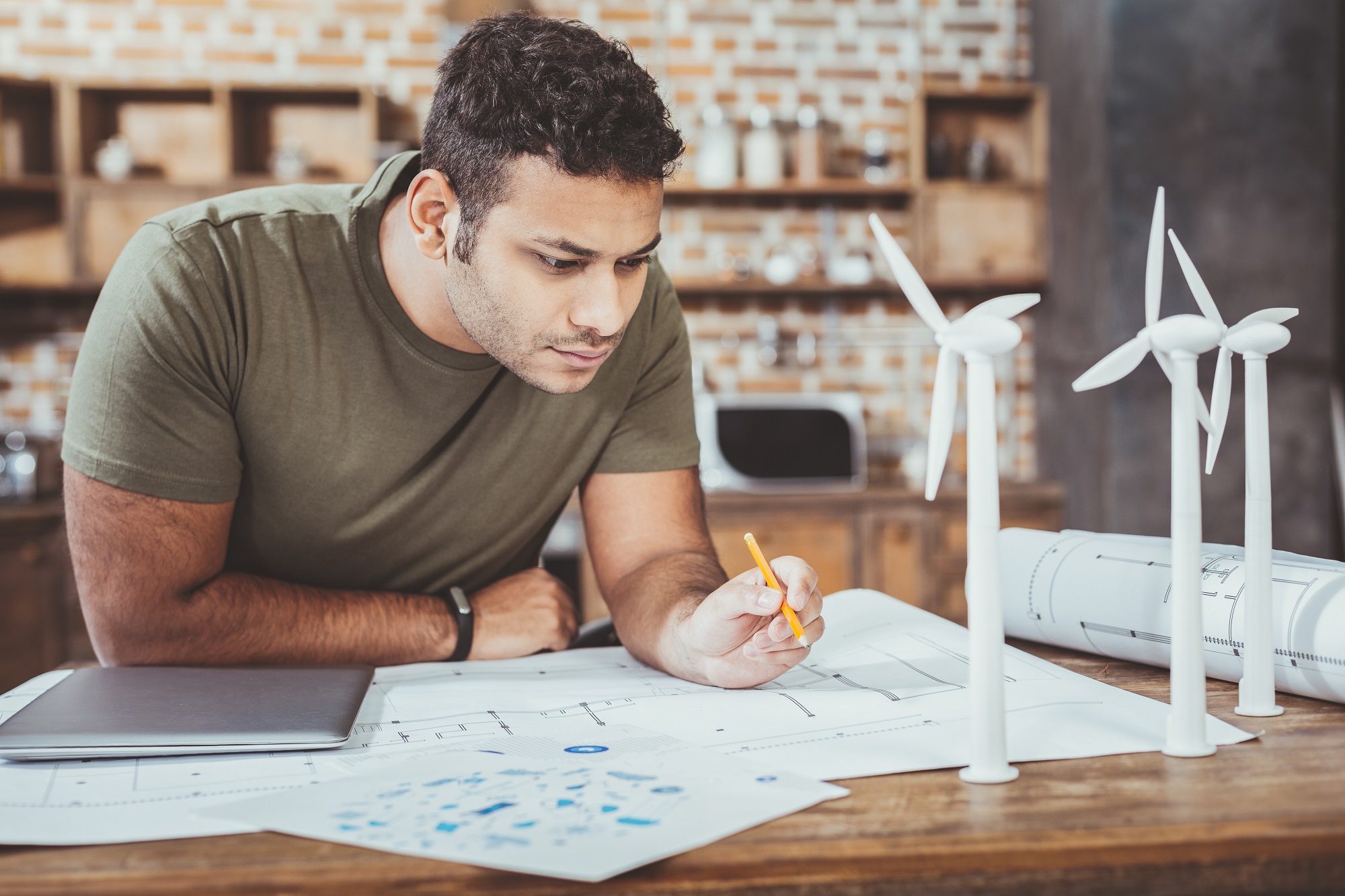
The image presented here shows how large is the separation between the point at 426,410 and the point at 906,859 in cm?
84

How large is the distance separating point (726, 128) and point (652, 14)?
1.92ft

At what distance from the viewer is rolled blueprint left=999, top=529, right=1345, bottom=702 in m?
0.84

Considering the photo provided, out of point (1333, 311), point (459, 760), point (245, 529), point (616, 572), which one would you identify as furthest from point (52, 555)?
point (1333, 311)

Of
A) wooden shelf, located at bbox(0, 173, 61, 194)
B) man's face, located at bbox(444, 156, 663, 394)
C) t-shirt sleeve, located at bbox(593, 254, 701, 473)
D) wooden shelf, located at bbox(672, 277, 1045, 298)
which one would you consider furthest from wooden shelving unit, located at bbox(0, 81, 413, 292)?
man's face, located at bbox(444, 156, 663, 394)

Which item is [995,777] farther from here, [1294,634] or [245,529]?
[245,529]

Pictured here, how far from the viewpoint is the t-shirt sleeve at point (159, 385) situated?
3.47ft

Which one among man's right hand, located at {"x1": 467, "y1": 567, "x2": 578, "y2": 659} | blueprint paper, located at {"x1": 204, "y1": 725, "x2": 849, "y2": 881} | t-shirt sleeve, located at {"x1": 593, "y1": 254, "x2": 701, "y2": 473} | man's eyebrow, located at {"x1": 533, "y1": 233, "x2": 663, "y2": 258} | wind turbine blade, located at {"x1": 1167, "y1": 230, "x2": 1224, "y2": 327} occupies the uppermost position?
man's eyebrow, located at {"x1": 533, "y1": 233, "x2": 663, "y2": 258}

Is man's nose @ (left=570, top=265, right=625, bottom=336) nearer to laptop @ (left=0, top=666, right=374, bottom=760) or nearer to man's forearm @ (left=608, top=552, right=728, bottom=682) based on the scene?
man's forearm @ (left=608, top=552, right=728, bottom=682)

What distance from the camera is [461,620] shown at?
46.4 inches

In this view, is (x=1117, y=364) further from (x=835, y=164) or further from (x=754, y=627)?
(x=835, y=164)

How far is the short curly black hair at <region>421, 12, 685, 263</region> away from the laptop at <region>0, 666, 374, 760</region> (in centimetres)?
47

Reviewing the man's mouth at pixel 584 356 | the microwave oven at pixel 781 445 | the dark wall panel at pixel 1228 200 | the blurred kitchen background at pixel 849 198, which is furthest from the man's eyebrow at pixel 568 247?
the dark wall panel at pixel 1228 200

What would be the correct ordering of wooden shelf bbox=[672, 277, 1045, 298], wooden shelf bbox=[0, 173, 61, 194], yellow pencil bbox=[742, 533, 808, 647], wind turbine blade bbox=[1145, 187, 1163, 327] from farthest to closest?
wooden shelf bbox=[672, 277, 1045, 298], wooden shelf bbox=[0, 173, 61, 194], yellow pencil bbox=[742, 533, 808, 647], wind turbine blade bbox=[1145, 187, 1163, 327]

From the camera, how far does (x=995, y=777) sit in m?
0.67
